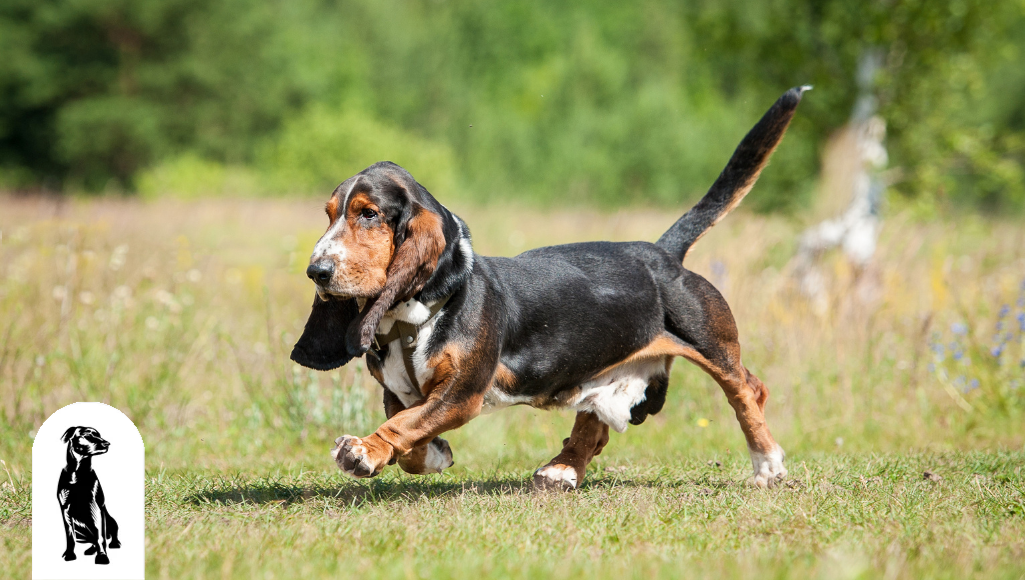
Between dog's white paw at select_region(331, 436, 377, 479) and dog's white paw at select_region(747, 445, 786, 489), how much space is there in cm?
218

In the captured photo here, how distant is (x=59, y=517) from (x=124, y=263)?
5.58m

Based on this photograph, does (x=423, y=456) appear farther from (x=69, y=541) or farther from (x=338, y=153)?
(x=338, y=153)

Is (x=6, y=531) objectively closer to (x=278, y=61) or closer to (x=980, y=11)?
(x=980, y=11)

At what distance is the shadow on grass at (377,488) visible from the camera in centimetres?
418

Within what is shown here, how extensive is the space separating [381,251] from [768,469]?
7.90 feet

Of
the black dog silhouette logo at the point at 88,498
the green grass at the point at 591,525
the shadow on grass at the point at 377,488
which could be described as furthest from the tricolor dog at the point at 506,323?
the black dog silhouette logo at the point at 88,498

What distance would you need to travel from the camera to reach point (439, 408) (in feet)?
12.6

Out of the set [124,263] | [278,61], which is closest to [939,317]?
[124,263]

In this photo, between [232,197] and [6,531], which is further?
[232,197]

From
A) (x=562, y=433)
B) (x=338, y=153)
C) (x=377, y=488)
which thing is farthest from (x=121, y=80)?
(x=377, y=488)

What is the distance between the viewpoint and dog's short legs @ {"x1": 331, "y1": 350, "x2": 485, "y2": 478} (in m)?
3.72

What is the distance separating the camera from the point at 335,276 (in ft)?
11.4

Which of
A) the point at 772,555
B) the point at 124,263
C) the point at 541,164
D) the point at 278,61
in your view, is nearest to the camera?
the point at 772,555

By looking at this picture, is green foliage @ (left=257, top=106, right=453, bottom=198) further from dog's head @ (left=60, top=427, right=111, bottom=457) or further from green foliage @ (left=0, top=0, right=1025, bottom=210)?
dog's head @ (left=60, top=427, right=111, bottom=457)
